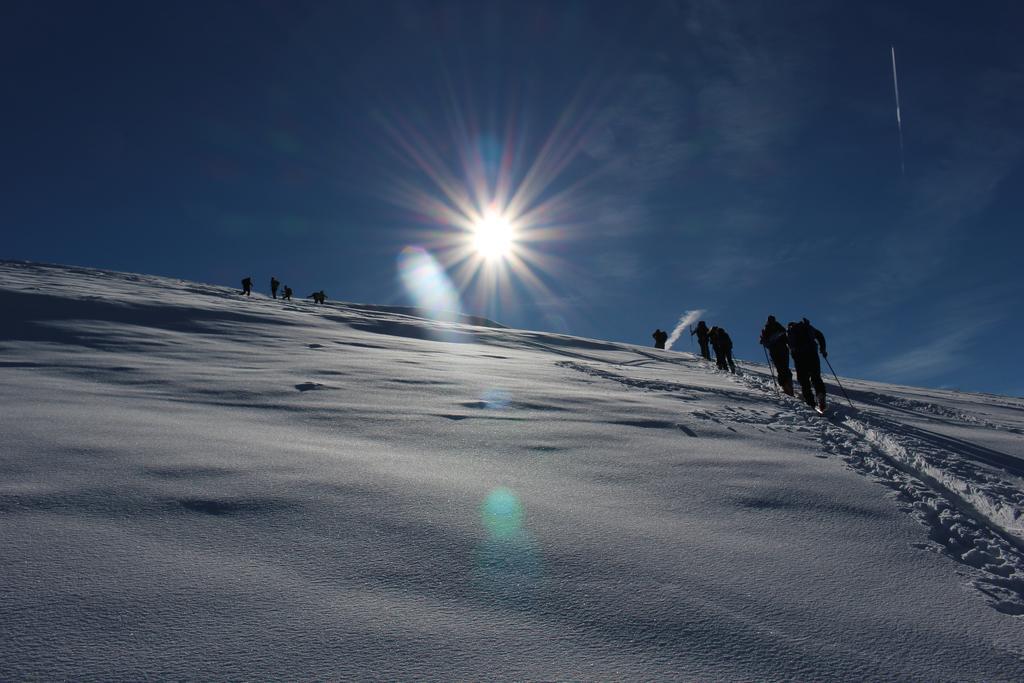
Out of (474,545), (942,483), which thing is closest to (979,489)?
(942,483)

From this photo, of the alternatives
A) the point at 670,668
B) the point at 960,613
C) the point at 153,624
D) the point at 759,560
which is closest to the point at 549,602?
the point at 670,668

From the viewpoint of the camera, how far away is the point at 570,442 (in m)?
5.14

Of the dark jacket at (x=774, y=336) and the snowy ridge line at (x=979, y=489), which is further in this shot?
the dark jacket at (x=774, y=336)

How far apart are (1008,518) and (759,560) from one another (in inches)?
99.4

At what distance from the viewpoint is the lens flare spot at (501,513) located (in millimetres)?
2986

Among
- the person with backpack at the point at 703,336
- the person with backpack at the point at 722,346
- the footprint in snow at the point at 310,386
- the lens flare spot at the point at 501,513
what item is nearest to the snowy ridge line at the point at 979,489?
the lens flare spot at the point at 501,513

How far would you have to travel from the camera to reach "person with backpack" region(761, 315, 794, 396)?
11.7 m

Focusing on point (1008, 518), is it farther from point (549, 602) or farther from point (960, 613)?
point (549, 602)

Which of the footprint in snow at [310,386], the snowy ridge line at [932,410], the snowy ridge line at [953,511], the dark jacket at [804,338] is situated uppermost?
the dark jacket at [804,338]

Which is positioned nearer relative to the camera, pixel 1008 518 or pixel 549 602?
pixel 549 602

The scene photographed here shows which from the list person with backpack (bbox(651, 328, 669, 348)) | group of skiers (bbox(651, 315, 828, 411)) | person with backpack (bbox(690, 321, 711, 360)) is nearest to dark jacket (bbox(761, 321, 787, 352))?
group of skiers (bbox(651, 315, 828, 411))

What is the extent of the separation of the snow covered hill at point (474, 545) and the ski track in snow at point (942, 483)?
0.10 feet

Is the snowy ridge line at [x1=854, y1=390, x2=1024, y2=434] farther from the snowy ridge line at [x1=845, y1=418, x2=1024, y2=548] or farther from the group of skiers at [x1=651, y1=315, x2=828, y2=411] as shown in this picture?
the snowy ridge line at [x1=845, y1=418, x2=1024, y2=548]

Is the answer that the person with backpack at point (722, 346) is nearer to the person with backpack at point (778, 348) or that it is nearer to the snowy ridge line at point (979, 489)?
the person with backpack at point (778, 348)
